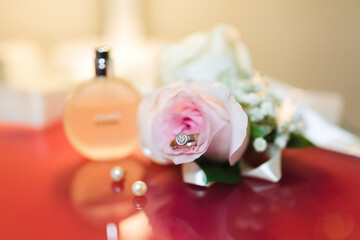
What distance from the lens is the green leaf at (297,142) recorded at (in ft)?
1.62

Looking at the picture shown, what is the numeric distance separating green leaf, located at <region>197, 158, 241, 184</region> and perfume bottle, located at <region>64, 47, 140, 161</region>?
0.47 ft

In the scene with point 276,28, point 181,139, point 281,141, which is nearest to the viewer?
point 181,139

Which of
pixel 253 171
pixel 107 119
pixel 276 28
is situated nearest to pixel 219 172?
pixel 253 171

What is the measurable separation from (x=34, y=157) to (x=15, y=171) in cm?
5

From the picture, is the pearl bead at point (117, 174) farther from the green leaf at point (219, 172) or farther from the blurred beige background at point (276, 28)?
the blurred beige background at point (276, 28)

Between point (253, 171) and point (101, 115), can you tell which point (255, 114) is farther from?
point (101, 115)

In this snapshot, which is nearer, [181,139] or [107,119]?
[181,139]

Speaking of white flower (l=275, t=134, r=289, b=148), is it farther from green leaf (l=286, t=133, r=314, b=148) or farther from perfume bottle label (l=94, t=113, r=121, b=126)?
perfume bottle label (l=94, t=113, r=121, b=126)

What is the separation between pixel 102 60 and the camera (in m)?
0.48

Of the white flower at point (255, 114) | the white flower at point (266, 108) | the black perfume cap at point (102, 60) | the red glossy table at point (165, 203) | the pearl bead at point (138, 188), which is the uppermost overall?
the black perfume cap at point (102, 60)

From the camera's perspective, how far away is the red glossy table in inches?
14.2

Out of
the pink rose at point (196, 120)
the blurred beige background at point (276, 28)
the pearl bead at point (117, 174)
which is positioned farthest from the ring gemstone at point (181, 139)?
the blurred beige background at point (276, 28)

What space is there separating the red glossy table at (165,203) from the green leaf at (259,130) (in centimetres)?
6

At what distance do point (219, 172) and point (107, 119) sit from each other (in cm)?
18
